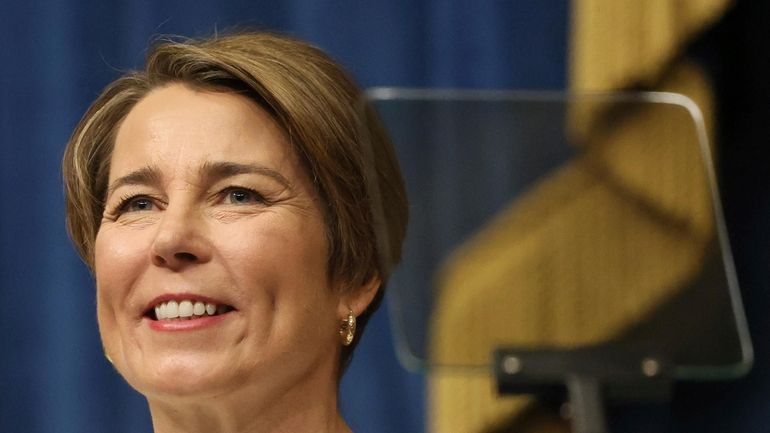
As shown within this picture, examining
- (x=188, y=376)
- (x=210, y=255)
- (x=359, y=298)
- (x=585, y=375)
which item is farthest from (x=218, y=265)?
(x=585, y=375)

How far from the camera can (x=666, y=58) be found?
1.96 meters

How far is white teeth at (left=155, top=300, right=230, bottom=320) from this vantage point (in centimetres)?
124

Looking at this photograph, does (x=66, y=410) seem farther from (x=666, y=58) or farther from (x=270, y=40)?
(x=666, y=58)

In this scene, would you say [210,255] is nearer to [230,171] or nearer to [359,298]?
[230,171]

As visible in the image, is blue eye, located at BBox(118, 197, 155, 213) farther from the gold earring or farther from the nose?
the gold earring

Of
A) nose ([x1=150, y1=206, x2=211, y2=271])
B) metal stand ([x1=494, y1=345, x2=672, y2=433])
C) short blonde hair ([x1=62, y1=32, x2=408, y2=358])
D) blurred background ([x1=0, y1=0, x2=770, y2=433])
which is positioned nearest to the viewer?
metal stand ([x1=494, y1=345, x2=672, y2=433])

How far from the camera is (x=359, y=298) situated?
1409 mm

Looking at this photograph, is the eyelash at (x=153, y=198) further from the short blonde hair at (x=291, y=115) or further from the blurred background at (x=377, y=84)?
the blurred background at (x=377, y=84)

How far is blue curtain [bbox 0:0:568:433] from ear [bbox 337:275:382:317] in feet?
1.89

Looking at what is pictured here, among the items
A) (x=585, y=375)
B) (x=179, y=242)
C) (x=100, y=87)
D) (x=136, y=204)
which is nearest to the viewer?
(x=585, y=375)

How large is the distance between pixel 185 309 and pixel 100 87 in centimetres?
92

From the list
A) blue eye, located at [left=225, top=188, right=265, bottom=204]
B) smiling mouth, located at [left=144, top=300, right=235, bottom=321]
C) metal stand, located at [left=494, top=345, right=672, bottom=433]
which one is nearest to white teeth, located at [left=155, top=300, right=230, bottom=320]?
smiling mouth, located at [left=144, top=300, right=235, bottom=321]

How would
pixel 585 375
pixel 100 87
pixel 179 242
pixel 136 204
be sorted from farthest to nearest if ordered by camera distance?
1. pixel 100 87
2. pixel 136 204
3. pixel 179 242
4. pixel 585 375

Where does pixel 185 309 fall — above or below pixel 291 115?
below
